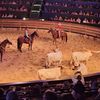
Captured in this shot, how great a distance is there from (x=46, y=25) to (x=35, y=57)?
736 centimetres

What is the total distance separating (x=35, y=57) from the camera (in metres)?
20.0

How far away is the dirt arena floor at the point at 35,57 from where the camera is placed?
56.9ft

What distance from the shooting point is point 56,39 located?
23812mm

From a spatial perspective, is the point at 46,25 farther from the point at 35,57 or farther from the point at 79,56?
the point at 79,56

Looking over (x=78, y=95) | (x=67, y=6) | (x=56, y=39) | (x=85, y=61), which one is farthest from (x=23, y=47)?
(x=78, y=95)

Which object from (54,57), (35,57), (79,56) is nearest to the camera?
(54,57)

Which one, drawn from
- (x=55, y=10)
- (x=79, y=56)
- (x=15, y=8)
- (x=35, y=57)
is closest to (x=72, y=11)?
(x=55, y=10)

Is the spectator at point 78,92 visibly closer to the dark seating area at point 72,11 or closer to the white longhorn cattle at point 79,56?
the white longhorn cattle at point 79,56

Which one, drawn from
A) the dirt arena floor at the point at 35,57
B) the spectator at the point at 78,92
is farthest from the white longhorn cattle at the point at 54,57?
the spectator at the point at 78,92

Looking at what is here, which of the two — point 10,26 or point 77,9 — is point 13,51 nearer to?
point 10,26

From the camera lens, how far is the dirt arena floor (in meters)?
17.3

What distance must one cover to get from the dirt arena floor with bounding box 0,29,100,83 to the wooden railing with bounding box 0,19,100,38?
0.57 meters

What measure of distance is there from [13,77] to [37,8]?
13522mm

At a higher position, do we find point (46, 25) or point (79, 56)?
point (46, 25)
